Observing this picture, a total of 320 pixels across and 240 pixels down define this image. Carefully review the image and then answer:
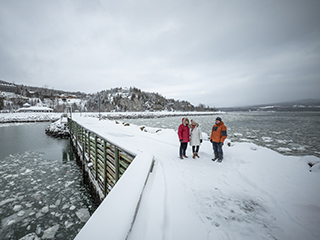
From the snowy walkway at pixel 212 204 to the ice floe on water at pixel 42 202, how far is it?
3225mm

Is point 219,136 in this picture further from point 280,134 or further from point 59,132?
point 59,132

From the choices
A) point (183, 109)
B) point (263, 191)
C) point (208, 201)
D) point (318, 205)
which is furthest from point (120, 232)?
point (183, 109)

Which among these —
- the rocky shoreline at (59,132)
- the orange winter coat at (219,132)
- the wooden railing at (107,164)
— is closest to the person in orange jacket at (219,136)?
the orange winter coat at (219,132)

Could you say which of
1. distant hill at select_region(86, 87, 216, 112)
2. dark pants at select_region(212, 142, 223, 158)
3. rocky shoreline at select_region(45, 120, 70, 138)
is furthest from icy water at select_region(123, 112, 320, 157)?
distant hill at select_region(86, 87, 216, 112)

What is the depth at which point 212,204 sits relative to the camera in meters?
2.53

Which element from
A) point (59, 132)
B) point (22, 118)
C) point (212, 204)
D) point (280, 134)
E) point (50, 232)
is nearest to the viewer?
point (212, 204)

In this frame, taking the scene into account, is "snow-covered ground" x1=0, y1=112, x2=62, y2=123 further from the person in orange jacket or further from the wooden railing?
the person in orange jacket

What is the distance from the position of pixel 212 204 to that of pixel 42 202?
6.03 meters

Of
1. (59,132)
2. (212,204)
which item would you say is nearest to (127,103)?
(59,132)

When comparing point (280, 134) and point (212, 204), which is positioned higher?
point (212, 204)

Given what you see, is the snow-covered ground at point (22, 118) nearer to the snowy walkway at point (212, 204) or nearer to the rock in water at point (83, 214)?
the rock in water at point (83, 214)

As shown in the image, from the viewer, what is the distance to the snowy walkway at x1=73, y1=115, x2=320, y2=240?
5.26 feet

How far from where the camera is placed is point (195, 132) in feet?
16.8

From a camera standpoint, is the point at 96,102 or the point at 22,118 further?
the point at 96,102
